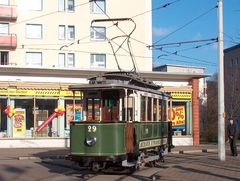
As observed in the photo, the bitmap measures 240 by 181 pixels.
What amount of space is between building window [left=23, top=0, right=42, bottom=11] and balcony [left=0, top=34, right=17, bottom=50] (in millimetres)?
3384

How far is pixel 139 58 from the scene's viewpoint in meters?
52.2

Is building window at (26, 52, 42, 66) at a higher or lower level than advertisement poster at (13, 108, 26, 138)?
higher

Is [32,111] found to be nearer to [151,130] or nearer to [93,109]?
[151,130]

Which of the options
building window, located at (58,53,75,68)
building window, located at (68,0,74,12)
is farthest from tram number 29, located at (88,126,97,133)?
building window, located at (68,0,74,12)

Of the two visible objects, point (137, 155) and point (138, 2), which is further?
point (138, 2)

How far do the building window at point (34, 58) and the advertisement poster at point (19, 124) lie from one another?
15556mm

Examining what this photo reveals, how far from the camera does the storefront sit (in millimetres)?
34125

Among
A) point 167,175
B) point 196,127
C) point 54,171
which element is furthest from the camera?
point 196,127

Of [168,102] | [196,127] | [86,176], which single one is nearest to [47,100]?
[196,127]

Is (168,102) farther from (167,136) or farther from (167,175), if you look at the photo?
(167,175)

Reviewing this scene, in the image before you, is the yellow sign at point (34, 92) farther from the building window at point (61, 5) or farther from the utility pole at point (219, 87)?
the building window at point (61, 5)

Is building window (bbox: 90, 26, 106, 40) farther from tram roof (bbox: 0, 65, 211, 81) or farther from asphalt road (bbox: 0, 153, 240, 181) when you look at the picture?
asphalt road (bbox: 0, 153, 240, 181)

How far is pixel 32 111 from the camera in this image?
34812 mm

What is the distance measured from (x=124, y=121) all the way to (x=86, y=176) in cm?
215
